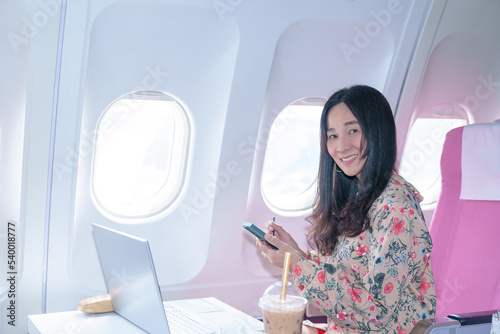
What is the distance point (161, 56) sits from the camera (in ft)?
11.1

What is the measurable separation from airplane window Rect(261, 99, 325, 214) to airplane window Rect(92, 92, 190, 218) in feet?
2.39

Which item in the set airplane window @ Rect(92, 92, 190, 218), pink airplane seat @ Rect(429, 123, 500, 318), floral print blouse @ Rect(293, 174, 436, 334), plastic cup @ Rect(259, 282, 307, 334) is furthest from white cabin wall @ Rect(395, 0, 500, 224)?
plastic cup @ Rect(259, 282, 307, 334)

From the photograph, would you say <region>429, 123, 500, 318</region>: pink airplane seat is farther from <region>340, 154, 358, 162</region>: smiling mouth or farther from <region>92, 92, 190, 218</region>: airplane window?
<region>92, 92, 190, 218</region>: airplane window

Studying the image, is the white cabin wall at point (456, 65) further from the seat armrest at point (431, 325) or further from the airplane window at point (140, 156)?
the seat armrest at point (431, 325)

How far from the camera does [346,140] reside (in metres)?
2.55

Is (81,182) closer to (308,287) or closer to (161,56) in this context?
(161,56)

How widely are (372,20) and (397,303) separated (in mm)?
2070

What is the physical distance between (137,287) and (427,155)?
11.7 feet

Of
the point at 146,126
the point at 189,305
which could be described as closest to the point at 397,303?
the point at 189,305

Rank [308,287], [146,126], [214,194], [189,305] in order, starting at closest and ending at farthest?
[308,287], [189,305], [214,194], [146,126]

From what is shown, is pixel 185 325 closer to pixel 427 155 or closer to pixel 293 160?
pixel 293 160

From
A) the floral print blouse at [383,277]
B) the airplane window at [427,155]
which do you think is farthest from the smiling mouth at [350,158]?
the airplane window at [427,155]

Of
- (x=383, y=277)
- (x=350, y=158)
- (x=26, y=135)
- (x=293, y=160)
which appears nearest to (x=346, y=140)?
(x=350, y=158)

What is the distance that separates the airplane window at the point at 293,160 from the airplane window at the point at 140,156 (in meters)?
0.73
